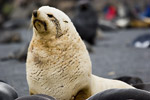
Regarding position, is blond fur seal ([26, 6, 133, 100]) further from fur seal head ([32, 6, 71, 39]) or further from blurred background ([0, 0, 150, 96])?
blurred background ([0, 0, 150, 96])

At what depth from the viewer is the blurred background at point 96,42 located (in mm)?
7685

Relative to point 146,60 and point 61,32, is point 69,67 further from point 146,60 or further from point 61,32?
point 146,60

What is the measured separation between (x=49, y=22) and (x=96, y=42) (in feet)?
37.1

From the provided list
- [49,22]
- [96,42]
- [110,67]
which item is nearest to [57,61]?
[49,22]

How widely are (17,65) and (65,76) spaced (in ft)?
18.3

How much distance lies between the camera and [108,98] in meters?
3.36

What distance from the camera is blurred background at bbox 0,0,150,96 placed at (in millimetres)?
7685

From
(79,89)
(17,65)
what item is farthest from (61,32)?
(17,65)

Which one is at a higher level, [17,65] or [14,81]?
[14,81]

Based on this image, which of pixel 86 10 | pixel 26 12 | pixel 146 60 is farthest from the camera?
pixel 26 12

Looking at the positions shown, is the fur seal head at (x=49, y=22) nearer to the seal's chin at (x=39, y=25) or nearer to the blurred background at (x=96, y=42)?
the seal's chin at (x=39, y=25)

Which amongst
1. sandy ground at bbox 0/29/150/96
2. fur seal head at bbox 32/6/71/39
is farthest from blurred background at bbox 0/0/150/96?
fur seal head at bbox 32/6/71/39

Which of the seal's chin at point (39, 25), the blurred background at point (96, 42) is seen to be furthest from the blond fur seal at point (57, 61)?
the blurred background at point (96, 42)

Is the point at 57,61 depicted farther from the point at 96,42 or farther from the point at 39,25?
the point at 96,42
